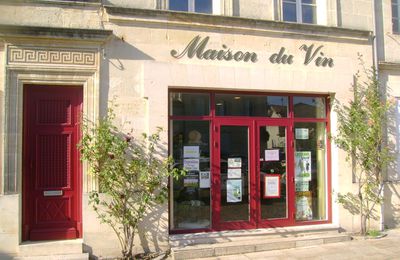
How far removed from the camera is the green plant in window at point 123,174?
245 inches

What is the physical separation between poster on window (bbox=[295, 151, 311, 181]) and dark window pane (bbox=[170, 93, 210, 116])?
2.14 m

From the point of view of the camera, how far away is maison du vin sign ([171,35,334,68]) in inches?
280

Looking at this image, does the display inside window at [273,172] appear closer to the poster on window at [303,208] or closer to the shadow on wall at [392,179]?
the poster on window at [303,208]

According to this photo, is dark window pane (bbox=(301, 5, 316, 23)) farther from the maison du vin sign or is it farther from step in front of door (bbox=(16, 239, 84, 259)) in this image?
step in front of door (bbox=(16, 239, 84, 259))

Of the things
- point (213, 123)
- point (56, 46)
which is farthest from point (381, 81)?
point (56, 46)

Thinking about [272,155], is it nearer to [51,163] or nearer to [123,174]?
[123,174]

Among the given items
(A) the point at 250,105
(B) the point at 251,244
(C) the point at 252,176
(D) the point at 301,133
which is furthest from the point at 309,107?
(B) the point at 251,244

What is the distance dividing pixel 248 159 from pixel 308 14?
3.35m

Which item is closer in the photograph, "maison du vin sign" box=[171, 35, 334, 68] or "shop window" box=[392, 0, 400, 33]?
"maison du vin sign" box=[171, 35, 334, 68]

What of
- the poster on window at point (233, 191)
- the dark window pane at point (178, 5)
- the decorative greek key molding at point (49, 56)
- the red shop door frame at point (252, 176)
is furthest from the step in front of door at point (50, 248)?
the dark window pane at point (178, 5)

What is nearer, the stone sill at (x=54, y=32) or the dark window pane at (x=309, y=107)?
the stone sill at (x=54, y=32)

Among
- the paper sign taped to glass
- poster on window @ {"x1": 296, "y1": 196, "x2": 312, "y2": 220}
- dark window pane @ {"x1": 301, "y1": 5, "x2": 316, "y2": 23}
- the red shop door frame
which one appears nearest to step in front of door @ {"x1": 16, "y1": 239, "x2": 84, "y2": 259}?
the paper sign taped to glass

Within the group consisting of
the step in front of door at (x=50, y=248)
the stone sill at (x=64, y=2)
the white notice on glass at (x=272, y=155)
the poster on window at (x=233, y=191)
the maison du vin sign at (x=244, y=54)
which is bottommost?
the step in front of door at (x=50, y=248)

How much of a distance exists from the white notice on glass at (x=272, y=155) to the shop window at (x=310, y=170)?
44 centimetres
